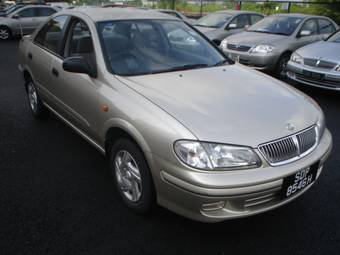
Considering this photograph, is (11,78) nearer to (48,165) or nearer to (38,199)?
(48,165)

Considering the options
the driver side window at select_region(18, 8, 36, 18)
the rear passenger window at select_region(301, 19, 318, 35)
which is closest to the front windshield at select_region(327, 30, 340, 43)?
the rear passenger window at select_region(301, 19, 318, 35)

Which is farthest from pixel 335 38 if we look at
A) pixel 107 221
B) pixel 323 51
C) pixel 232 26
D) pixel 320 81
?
pixel 107 221

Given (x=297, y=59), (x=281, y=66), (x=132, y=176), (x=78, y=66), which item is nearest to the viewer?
(x=132, y=176)

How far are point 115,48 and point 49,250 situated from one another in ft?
5.97

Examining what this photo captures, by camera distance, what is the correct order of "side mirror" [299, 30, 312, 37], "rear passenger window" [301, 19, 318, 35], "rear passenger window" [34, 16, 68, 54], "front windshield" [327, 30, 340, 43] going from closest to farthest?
"rear passenger window" [34, 16, 68, 54] < "front windshield" [327, 30, 340, 43] < "side mirror" [299, 30, 312, 37] < "rear passenger window" [301, 19, 318, 35]

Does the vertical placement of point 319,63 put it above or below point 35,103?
above

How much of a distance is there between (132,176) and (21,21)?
49.0 feet

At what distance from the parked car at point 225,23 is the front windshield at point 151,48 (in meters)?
6.63

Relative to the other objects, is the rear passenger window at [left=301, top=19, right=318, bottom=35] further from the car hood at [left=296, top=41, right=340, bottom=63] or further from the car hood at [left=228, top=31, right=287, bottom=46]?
the car hood at [left=296, top=41, right=340, bottom=63]

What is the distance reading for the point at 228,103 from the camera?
2725 millimetres

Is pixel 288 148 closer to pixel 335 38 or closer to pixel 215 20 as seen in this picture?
pixel 335 38

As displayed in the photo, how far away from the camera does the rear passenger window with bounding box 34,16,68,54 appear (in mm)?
3982

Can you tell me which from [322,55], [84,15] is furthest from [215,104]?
[322,55]

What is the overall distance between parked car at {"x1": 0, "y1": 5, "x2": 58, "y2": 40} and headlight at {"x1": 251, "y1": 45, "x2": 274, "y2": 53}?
440 inches
